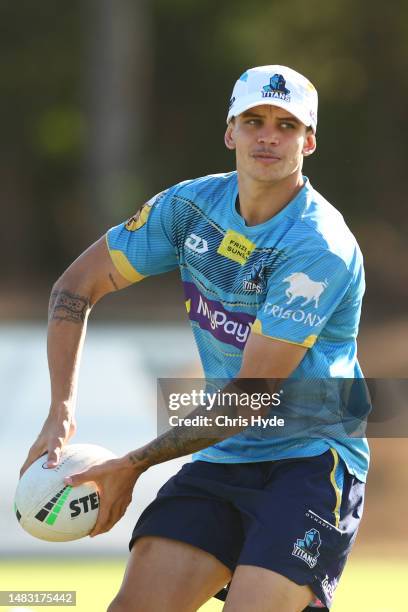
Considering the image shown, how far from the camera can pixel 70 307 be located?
5363mm

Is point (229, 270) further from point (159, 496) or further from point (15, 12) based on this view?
point (15, 12)

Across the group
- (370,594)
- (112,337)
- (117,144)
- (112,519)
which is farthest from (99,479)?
(117,144)

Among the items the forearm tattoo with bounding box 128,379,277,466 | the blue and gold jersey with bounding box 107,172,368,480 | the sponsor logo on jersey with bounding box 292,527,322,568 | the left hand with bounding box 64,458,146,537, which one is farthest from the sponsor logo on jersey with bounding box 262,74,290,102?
the sponsor logo on jersey with bounding box 292,527,322,568

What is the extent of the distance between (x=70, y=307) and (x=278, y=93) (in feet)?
4.07

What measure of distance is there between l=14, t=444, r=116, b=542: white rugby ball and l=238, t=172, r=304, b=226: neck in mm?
1078

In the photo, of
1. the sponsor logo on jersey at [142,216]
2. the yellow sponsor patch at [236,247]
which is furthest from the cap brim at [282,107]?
the sponsor logo on jersey at [142,216]

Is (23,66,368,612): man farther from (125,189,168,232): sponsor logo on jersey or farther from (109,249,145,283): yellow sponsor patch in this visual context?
(109,249,145,283): yellow sponsor patch

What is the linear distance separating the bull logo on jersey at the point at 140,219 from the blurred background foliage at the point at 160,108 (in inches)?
785

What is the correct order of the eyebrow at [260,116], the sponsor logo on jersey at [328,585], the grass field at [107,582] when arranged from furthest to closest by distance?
1. the grass field at [107,582]
2. the eyebrow at [260,116]
3. the sponsor logo on jersey at [328,585]

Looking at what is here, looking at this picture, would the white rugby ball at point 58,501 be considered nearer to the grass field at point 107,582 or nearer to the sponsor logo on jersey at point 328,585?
the sponsor logo on jersey at point 328,585

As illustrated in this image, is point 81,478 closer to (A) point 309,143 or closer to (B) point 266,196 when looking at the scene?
(B) point 266,196

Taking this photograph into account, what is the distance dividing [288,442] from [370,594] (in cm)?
279

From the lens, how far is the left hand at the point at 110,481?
486cm

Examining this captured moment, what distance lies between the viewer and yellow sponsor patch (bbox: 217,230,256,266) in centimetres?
495
